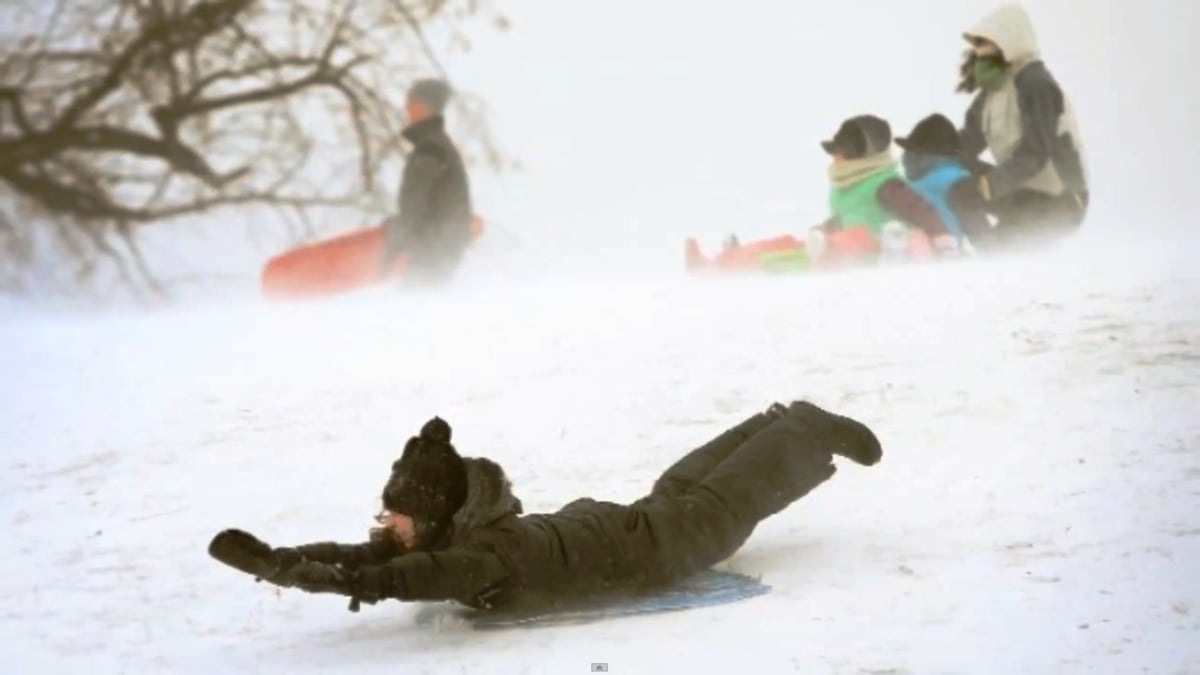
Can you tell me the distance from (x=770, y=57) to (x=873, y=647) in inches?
90.2

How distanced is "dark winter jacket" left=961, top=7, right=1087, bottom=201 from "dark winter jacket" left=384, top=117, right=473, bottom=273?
1307 millimetres

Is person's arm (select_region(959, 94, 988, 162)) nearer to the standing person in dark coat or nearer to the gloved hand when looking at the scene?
the standing person in dark coat

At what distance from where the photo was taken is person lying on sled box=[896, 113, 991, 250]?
14.5ft

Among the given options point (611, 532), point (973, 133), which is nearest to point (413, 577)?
point (611, 532)

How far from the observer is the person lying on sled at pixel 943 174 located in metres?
4.41

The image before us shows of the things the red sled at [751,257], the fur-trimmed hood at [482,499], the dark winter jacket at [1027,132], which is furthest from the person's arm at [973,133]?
the fur-trimmed hood at [482,499]

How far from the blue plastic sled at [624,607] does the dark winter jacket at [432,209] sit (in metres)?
1.63

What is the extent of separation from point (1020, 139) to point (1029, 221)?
0.21 m

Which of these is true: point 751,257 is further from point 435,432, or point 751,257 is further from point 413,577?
point 413,577

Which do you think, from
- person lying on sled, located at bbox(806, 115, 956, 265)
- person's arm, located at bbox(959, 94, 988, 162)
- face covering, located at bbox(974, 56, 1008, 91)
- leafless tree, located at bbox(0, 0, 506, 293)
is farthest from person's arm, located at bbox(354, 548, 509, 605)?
face covering, located at bbox(974, 56, 1008, 91)

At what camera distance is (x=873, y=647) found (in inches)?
99.9

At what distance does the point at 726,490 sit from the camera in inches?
115

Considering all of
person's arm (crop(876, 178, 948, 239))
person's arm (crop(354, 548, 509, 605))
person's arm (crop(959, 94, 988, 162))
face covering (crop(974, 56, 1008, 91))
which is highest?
face covering (crop(974, 56, 1008, 91))

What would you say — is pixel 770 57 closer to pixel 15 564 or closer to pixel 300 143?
pixel 300 143
